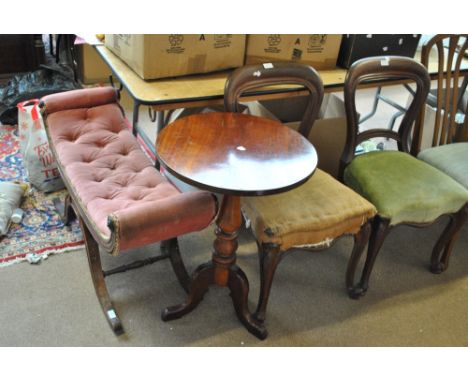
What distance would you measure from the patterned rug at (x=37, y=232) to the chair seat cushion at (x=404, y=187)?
1.25m

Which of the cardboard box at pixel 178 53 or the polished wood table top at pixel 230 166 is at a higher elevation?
the cardboard box at pixel 178 53

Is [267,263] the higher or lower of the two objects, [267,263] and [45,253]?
the higher

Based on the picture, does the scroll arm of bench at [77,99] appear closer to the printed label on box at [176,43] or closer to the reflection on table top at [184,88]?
the reflection on table top at [184,88]

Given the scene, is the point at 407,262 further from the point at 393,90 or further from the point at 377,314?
the point at 393,90

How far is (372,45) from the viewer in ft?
6.91

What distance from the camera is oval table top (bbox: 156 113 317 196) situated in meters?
1.35

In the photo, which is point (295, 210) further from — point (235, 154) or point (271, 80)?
point (271, 80)

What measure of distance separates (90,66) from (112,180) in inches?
77.4

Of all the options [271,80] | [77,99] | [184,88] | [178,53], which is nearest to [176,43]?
[178,53]

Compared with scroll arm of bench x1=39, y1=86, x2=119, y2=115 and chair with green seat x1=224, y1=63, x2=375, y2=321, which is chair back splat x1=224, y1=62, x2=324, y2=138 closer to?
chair with green seat x1=224, y1=63, x2=375, y2=321

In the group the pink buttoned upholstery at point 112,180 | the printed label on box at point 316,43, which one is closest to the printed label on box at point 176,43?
the pink buttoned upholstery at point 112,180

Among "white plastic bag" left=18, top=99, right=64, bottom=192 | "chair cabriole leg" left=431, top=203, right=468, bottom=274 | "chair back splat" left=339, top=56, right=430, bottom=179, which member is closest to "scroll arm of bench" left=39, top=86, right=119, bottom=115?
"white plastic bag" left=18, top=99, right=64, bottom=192

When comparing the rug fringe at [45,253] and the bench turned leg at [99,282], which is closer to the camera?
the bench turned leg at [99,282]

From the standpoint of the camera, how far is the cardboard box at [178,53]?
1.75 metres
